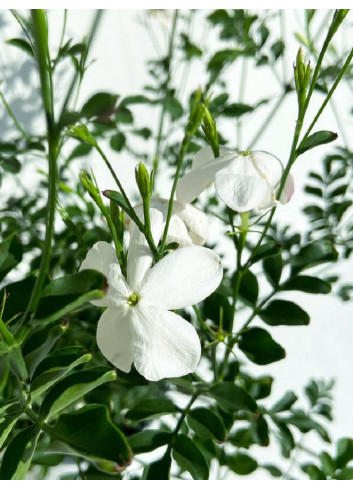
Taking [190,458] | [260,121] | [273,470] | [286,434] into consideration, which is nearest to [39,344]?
[190,458]

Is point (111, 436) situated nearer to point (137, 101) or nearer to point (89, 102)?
point (89, 102)

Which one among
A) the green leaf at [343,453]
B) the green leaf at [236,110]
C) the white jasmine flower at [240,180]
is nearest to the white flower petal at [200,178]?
the white jasmine flower at [240,180]

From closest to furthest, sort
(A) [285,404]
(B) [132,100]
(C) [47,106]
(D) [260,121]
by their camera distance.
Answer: (C) [47,106]
(A) [285,404]
(B) [132,100]
(D) [260,121]

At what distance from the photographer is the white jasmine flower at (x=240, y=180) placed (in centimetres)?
32

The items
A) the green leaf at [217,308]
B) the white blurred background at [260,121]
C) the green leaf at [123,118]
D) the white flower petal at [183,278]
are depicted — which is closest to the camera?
the white flower petal at [183,278]

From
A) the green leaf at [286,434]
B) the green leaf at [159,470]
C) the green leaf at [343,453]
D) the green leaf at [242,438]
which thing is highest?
the green leaf at [159,470]

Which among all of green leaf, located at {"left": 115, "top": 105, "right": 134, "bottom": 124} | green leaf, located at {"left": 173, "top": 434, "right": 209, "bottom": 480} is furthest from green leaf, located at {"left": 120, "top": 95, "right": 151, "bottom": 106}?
green leaf, located at {"left": 173, "top": 434, "right": 209, "bottom": 480}

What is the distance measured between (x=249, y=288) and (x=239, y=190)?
0.13 metres

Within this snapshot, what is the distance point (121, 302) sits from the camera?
0.31 meters

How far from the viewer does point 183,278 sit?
1.00ft

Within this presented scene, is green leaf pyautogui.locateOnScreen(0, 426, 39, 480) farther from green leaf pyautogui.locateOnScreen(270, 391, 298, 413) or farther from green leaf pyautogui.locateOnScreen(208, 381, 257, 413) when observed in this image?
green leaf pyautogui.locateOnScreen(270, 391, 298, 413)

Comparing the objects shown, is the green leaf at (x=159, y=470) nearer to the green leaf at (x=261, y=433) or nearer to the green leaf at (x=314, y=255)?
the green leaf at (x=261, y=433)

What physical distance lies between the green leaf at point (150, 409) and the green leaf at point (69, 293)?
0.18 meters

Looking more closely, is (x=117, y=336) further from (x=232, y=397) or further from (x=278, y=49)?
(x=278, y=49)
